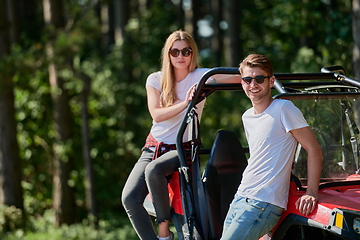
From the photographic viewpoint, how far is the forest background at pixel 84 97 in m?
11.1

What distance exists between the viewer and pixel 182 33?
432 cm

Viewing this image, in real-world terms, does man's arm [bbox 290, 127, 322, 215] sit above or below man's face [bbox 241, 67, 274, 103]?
below

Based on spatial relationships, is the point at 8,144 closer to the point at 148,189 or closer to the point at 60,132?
the point at 60,132

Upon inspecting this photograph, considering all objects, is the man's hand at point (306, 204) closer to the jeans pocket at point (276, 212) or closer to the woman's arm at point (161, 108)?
the jeans pocket at point (276, 212)

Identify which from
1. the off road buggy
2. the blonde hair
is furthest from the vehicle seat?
the blonde hair

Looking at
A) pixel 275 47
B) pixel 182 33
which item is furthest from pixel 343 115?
pixel 275 47

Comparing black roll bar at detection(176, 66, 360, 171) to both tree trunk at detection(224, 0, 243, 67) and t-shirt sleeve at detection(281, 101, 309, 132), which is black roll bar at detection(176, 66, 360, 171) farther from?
tree trunk at detection(224, 0, 243, 67)

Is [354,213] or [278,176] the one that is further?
[278,176]

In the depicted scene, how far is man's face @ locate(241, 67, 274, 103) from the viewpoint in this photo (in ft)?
10.6

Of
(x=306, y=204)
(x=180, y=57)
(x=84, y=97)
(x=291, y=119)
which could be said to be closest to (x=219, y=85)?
(x=180, y=57)

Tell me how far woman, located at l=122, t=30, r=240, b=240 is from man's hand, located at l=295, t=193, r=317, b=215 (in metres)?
1.31

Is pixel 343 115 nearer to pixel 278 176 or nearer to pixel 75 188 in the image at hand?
pixel 278 176

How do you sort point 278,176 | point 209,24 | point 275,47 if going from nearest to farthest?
point 278,176
point 275,47
point 209,24

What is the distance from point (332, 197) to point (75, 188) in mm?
12015
